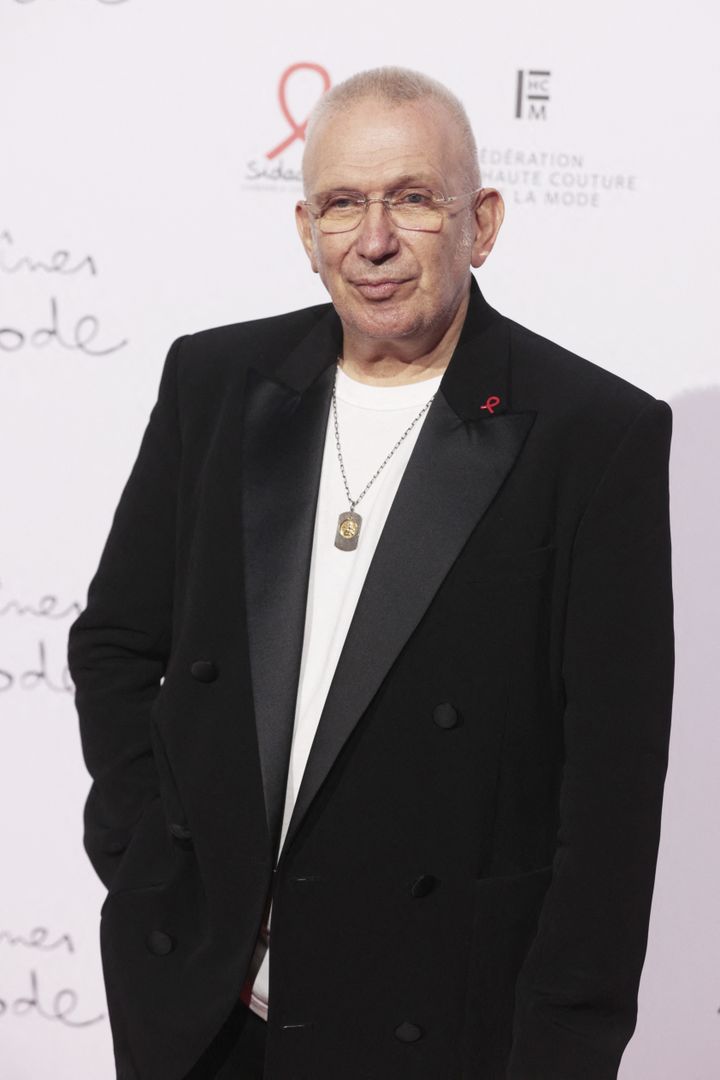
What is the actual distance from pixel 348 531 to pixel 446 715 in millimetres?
228

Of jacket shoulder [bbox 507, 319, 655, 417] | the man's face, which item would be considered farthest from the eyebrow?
jacket shoulder [bbox 507, 319, 655, 417]

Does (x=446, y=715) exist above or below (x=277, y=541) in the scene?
below

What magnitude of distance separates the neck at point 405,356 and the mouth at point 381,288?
8 cm

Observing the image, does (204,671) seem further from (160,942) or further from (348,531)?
(160,942)

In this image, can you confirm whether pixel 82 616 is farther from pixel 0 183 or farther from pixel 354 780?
pixel 0 183

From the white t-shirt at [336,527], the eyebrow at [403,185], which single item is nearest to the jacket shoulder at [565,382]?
the white t-shirt at [336,527]

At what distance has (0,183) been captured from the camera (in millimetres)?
2236

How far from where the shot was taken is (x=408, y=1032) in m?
1.46

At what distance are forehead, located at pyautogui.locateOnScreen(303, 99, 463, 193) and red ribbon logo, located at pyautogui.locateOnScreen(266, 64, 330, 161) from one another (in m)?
0.75

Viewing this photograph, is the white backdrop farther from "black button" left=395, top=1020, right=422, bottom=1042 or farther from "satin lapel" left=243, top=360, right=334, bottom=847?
"black button" left=395, top=1020, right=422, bottom=1042

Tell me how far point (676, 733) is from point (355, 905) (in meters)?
1.04

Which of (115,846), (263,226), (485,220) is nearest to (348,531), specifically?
(485,220)

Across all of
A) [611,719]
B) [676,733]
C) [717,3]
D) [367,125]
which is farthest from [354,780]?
[717,3]

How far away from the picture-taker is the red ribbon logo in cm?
218
